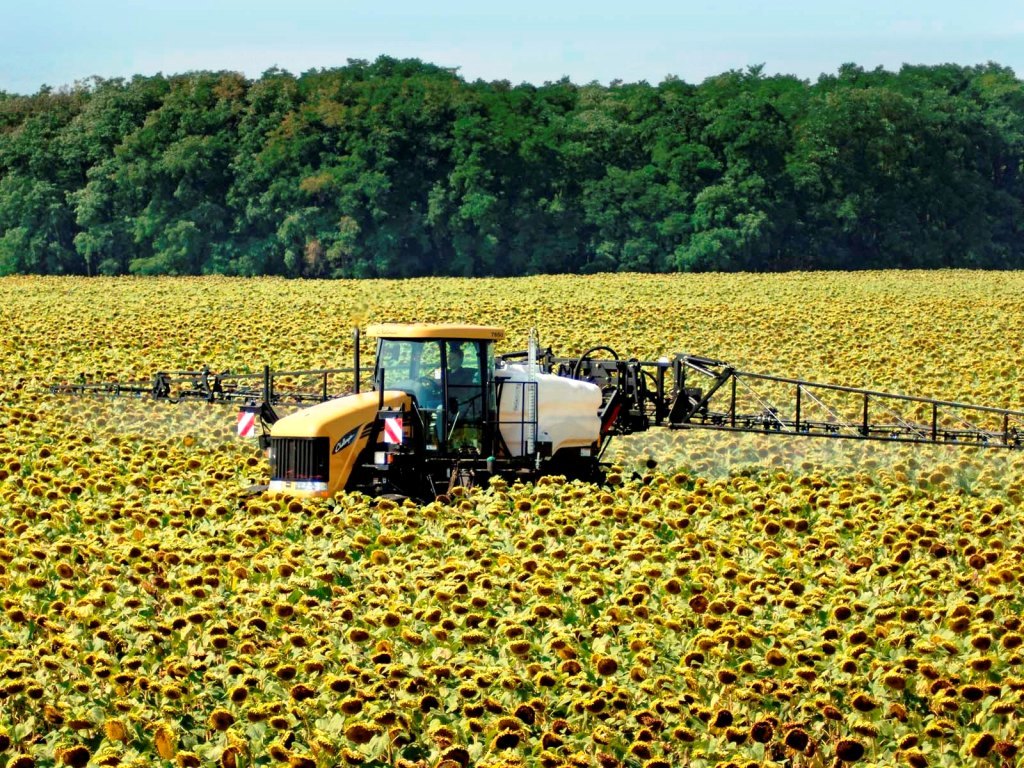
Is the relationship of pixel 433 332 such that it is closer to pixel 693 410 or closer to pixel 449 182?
pixel 693 410

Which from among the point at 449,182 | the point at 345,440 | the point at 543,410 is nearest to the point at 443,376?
the point at 345,440

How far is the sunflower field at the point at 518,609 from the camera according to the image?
29.3 ft

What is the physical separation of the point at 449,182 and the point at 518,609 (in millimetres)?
76716

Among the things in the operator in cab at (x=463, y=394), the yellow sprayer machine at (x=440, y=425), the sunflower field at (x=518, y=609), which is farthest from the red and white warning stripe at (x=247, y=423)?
the operator in cab at (x=463, y=394)

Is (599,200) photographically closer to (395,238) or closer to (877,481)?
(395,238)

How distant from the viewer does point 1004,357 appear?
34.3 meters

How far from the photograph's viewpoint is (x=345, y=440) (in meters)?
15.4

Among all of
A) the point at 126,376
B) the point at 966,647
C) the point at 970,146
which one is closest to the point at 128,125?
the point at 970,146

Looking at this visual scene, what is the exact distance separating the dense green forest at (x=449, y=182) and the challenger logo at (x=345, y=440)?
66.3m

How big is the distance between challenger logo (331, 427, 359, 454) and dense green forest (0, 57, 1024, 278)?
66293 millimetres

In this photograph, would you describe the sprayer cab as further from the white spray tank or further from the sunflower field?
the sunflower field

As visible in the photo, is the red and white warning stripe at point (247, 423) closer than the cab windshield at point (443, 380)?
No

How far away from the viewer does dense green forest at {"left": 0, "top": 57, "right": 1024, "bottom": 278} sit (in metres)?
84.3

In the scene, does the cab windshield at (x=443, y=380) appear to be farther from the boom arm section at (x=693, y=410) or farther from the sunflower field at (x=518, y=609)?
the boom arm section at (x=693, y=410)
